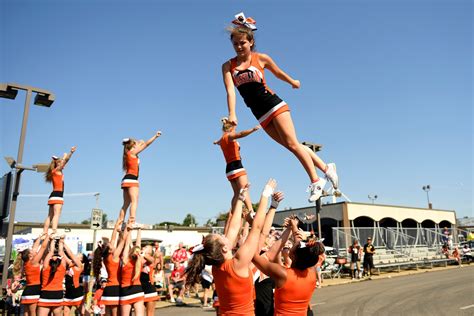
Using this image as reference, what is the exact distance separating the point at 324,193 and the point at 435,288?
14.5 meters

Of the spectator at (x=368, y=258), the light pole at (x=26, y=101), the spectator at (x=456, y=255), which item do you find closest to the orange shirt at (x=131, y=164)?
the light pole at (x=26, y=101)

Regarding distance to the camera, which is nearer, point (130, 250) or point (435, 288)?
point (130, 250)

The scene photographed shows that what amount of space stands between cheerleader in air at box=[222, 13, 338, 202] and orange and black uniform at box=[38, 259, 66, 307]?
6.21m

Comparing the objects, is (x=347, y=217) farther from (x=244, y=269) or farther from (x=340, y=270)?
(x=244, y=269)

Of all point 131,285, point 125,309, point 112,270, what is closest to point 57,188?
point 112,270

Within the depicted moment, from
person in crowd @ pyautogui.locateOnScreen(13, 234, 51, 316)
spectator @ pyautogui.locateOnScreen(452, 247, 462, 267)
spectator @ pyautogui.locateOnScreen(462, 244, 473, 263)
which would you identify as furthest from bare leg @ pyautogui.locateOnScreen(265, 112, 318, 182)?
spectator @ pyautogui.locateOnScreen(462, 244, 473, 263)

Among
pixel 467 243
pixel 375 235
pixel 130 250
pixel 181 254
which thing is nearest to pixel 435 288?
pixel 375 235

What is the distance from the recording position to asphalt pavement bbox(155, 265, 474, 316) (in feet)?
37.7

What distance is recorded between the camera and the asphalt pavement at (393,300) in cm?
1150

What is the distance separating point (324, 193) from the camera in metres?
4.59

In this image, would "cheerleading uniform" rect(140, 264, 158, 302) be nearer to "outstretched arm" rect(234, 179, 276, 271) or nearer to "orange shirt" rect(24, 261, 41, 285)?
"orange shirt" rect(24, 261, 41, 285)

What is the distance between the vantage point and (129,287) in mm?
7305

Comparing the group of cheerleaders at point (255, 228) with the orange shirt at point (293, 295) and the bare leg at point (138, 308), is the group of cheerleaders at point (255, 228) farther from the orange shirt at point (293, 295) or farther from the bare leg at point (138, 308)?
the bare leg at point (138, 308)

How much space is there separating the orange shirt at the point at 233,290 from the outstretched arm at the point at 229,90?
57.3 inches
